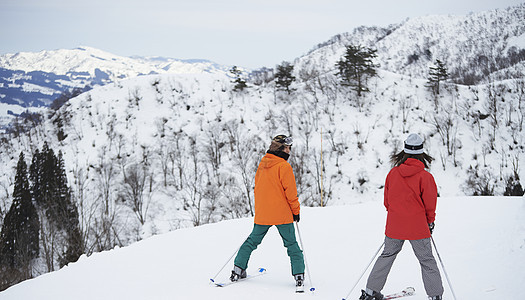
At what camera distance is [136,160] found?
105ft

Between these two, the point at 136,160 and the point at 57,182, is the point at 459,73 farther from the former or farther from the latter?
the point at 57,182

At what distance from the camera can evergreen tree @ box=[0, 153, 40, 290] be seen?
84.3 ft

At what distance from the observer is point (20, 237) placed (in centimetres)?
2680

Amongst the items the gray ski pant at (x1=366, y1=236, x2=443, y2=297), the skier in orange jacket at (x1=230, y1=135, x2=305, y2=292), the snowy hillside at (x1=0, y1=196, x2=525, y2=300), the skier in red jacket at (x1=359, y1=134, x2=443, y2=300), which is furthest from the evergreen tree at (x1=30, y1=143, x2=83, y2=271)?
the skier in red jacket at (x1=359, y1=134, x2=443, y2=300)

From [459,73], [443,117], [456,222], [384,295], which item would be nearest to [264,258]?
[384,295]

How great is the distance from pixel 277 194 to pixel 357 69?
36.4 m

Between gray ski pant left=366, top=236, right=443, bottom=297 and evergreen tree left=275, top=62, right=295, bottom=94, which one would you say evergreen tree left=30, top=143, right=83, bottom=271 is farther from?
gray ski pant left=366, top=236, right=443, bottom=297

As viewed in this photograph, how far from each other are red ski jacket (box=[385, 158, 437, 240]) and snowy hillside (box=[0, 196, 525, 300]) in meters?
1.00

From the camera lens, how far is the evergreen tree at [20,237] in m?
25.7

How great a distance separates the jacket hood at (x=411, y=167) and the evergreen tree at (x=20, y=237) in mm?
29159

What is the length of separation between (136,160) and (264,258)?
28538mm

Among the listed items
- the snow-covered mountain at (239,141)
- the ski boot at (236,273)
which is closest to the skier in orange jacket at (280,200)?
the ski boot at (236,273)

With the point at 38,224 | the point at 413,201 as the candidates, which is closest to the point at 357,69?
the point at 38,224

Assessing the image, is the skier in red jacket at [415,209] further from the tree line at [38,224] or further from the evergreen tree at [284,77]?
the evergreen tree at [284,77]
